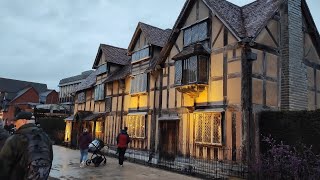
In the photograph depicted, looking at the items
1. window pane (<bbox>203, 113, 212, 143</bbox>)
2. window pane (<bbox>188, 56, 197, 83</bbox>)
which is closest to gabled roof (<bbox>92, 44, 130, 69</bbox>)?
window pane (<bbox>188, 56, 197, 83</bbox>)

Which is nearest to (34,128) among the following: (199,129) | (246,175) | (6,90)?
(246,175)

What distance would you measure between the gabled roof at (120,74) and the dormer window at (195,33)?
666 cm

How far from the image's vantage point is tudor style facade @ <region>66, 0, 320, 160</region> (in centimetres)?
1402

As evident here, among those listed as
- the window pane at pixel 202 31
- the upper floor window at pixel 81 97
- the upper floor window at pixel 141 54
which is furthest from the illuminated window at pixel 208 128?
the upper floor window at pixel 81 97

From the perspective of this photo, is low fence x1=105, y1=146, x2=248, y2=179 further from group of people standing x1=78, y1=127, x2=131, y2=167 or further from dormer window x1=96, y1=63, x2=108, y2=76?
dormer window x1=96, y1=63, x2=108, y2=76

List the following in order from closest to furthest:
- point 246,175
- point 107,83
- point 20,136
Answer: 1. point 20,136
2. point 246,175
3. point 107,83

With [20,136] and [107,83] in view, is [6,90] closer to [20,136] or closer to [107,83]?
[107,83]

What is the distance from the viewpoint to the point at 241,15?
16.9m

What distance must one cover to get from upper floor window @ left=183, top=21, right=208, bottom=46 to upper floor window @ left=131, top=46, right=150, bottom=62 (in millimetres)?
4109

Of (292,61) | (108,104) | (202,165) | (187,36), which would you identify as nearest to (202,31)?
(187,36)

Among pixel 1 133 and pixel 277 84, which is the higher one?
pixel 277 84

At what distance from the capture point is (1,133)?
4.91 meters

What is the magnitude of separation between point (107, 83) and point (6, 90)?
41.9 m

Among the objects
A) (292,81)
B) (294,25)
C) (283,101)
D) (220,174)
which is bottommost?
(220,174)
